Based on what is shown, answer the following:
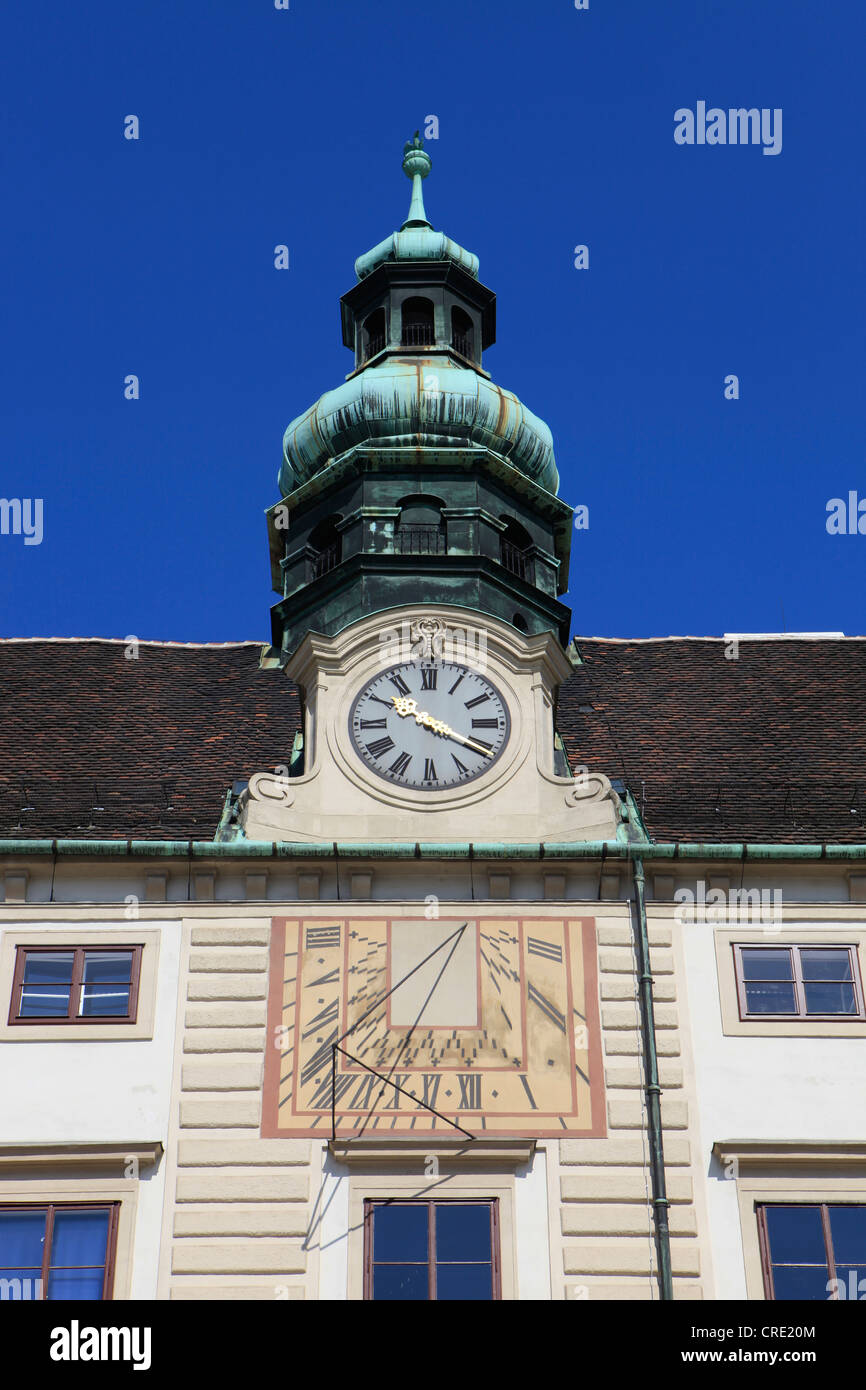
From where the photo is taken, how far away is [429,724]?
27500mm

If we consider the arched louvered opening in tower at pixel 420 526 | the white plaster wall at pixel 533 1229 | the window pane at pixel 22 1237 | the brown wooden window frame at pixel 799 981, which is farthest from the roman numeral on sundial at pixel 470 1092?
the arched louvered opening in tower at pixel 420 526

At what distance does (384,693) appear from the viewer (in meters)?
27.8

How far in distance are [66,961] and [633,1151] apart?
6.40 m

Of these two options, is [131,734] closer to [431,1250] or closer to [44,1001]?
[44,1001]

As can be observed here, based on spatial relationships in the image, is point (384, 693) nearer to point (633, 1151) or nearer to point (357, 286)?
point (633, 1151)

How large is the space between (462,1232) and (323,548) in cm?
1226

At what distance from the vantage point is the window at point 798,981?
2509 cm

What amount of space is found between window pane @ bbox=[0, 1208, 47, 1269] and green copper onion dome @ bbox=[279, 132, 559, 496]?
13162mm

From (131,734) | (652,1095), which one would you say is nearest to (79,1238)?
(652,1095)

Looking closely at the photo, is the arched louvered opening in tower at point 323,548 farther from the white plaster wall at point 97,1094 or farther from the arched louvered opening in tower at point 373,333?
the white plaster wall at point 97,1094

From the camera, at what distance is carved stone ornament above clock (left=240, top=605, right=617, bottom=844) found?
2653cm

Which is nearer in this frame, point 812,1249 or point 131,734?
point 812,1249
